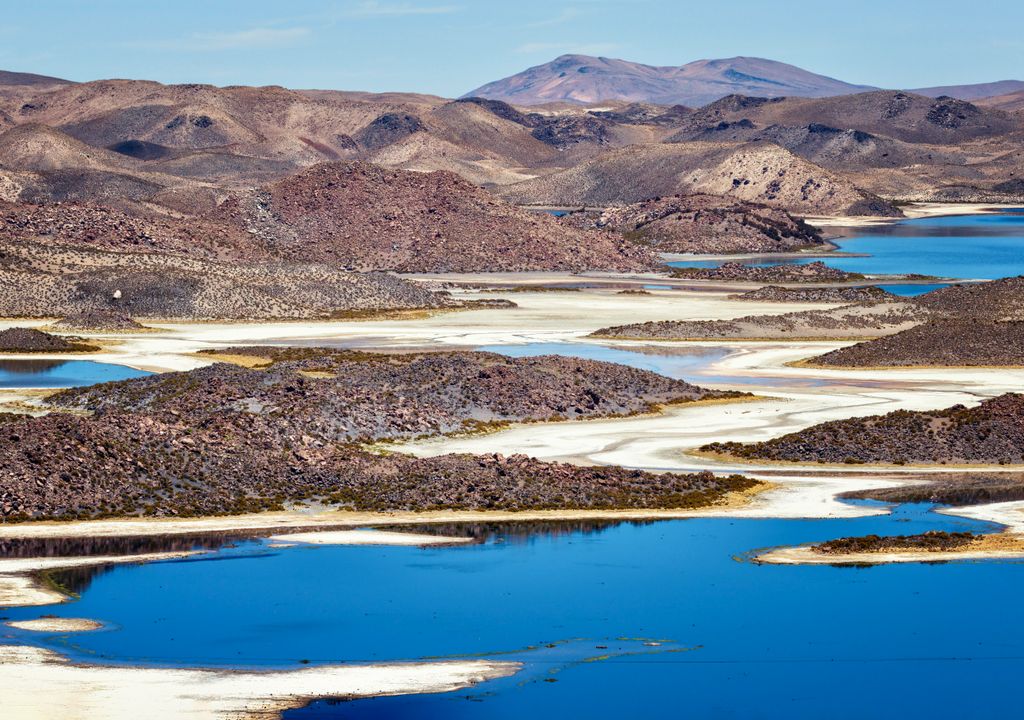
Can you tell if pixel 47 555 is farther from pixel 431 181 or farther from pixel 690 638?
pixel 431 181

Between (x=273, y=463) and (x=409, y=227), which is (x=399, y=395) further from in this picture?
(x=409, y=227)

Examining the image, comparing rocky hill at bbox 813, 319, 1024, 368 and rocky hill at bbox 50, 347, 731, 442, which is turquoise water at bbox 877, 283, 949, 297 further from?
rocky hill at bbox 50, 347, 731, 442

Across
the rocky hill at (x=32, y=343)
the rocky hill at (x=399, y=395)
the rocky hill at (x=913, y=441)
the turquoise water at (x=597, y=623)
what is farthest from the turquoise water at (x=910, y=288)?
the turquoise water at (x=597, y=623)

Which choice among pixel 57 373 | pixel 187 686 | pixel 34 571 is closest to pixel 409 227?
pixel 57 373

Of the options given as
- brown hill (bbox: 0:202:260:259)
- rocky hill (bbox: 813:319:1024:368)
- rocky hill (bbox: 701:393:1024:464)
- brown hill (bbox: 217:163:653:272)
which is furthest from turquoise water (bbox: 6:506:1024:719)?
brown hill (bbox: 217:163:653:272)

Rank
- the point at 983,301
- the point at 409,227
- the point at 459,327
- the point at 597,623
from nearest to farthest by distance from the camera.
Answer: the point at 597,623 → the point at 459,327 → the point at 983,301 → the point at 409,227
